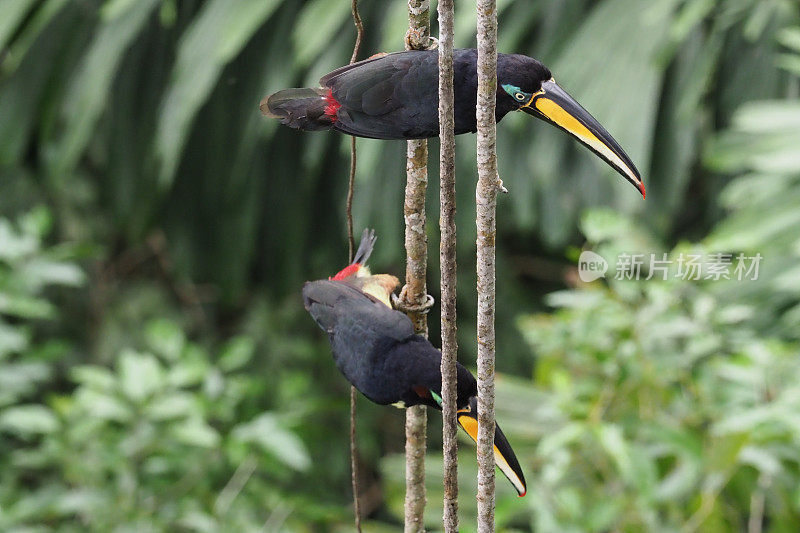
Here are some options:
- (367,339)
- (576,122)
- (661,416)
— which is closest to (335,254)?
(661,416)

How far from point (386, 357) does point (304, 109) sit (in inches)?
6.1

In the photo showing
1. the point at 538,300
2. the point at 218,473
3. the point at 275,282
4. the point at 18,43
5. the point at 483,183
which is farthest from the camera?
the point at 538,300

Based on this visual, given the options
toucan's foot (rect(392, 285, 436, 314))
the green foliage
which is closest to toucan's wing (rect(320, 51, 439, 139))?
toucan's foot (rect(392, 285, 436, 314))

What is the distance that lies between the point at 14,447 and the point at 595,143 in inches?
86.0

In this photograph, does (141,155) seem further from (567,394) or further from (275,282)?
(567,394)

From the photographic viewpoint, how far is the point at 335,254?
2.45 meters

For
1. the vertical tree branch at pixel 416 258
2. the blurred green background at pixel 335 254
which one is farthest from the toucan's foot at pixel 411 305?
the blurred green background at pixel 335 254

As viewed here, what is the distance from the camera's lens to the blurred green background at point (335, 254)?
4.58ft

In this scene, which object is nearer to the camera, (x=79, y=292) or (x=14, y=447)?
(x=14, y=447)

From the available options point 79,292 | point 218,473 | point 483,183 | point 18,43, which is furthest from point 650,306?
point 79,292

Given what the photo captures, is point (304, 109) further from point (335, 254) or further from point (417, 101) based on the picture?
point (335, 254)

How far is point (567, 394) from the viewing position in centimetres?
139

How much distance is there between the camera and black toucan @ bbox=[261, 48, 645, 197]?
0.44 m

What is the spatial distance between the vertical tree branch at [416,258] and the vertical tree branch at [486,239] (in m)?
0.09
